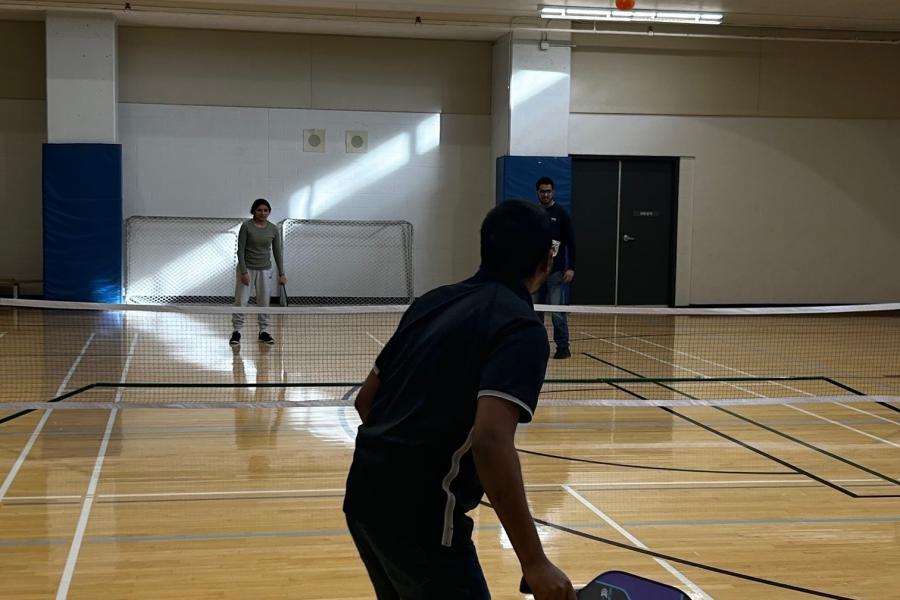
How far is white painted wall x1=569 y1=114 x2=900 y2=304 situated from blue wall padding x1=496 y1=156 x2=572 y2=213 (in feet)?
4.55

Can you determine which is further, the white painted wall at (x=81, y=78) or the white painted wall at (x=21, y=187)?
the white painted wall at (x=21, y=187)

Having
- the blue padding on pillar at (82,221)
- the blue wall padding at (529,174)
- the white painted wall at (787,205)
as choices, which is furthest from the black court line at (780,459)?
the blue padding on pillar at (82,221)

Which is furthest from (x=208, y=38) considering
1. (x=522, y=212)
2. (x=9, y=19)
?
(x=522, y=212)

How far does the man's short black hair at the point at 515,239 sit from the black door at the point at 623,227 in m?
17.1

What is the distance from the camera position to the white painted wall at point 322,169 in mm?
18828

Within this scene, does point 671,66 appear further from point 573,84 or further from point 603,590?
point 603,590

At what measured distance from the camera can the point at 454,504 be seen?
2598mm

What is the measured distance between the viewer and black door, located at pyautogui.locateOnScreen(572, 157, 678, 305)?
19.6 meters

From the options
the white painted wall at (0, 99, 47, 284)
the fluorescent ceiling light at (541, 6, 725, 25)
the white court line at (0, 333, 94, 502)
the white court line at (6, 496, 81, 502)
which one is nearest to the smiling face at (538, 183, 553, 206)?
the white court line at (0, 333, 94, 502)

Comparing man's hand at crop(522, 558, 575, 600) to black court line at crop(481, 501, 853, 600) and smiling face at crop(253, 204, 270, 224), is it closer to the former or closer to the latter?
black court line at crop(481, 501, 853, 600)

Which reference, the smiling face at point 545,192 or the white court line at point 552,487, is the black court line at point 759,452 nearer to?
the white court line at point 552,487

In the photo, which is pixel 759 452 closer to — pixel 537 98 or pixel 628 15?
pixel 628 15

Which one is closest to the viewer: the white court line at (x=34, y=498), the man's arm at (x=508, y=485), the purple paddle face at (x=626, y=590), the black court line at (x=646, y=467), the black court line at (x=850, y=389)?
the man's arm at (x=508, y=485)

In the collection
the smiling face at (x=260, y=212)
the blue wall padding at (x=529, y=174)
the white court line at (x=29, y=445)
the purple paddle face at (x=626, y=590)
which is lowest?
the white court line at (x=29, y=445)
